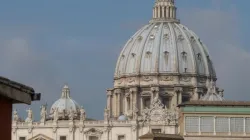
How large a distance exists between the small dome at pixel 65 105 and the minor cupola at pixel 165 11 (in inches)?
1145

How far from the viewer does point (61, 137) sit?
137 metres

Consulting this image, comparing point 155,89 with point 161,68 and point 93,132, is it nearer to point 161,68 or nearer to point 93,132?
point 161,68

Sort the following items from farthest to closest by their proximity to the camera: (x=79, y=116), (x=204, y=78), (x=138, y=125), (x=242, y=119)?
(x=204, y=78) < (x=79, y=116) < (x=138, y=125) < (x=242, y=119)

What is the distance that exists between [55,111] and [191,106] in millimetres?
66159

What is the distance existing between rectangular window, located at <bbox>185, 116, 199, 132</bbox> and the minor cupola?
9976cm

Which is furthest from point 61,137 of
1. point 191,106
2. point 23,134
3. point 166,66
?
point 191,106

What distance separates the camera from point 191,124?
265ft

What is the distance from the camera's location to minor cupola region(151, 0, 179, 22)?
180 meters

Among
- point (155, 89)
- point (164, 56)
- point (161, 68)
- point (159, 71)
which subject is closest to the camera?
point (155, 89)

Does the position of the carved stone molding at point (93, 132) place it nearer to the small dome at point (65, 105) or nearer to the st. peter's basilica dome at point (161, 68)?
the small dome at point (65, 105)

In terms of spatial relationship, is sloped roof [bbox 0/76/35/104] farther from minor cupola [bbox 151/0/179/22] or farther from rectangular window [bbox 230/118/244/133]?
minor cupola [bbox 151/0/179/22]

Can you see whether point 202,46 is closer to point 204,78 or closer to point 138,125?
point 204,78

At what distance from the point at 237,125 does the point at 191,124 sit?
402 cm

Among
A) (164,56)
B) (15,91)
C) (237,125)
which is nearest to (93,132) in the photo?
(164,56)
